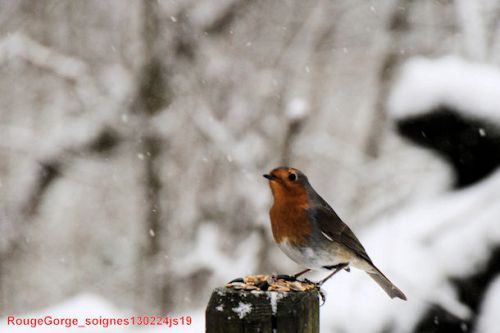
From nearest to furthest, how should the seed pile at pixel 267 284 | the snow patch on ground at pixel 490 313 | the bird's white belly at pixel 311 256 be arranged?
the seed pile at pixel 267 284
the bird's white belly at pixel 311 256
the snow patch on ground at pixel 490 313

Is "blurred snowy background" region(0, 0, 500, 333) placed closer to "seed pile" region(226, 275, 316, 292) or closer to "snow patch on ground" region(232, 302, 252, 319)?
"seed pile" region(226, 275, 316, 292)

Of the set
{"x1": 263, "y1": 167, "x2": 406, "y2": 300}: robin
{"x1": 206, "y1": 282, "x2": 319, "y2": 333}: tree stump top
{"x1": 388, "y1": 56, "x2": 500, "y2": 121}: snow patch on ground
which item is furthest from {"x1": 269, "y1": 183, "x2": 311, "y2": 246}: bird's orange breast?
{"x1": 388, "y1": 56, "x2": 500, "y2": 121}: snow patch on ground

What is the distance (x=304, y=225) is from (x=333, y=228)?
251 millimetres

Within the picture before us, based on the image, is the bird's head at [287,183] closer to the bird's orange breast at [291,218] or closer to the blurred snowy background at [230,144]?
the bird's orange breast at [291,218]

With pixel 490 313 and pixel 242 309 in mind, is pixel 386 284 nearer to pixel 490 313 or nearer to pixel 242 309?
pixel 242 309

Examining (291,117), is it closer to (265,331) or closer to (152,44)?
(152,44)

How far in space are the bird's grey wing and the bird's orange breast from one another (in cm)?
7

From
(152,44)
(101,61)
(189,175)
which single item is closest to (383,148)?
(189,175)

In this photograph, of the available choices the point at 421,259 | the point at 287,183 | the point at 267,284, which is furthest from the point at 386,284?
the point at 421,259

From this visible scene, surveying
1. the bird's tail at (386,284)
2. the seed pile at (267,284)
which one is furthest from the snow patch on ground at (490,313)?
the seed pile at (267,284)

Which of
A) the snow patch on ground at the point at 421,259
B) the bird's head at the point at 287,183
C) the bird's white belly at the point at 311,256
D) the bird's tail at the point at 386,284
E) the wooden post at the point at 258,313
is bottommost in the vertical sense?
the wooden post at the point at 258,313

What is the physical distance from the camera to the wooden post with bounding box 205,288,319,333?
177 cm

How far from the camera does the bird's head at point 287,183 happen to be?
9.03ft

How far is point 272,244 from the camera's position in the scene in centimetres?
600
